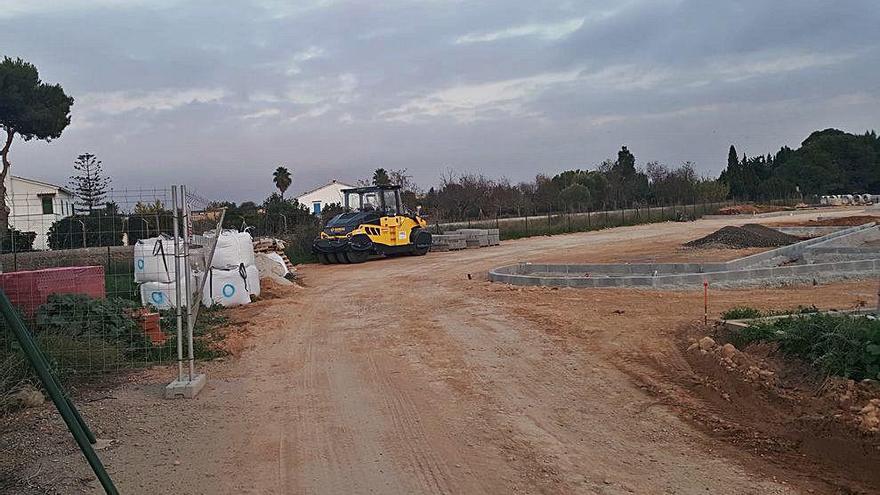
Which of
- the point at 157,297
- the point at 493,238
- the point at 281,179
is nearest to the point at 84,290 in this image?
the point at 157,297

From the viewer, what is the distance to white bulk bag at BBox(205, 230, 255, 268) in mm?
14695

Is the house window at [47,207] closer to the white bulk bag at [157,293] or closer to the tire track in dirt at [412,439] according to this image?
the white bulk bag at [157,293]

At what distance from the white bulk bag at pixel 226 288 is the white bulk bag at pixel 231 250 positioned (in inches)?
5.6

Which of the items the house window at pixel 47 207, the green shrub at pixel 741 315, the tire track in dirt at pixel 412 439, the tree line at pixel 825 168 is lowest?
the tire track in dirt at pixel 412 439

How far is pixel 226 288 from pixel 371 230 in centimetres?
1134

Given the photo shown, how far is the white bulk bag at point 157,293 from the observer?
1329 centimetres

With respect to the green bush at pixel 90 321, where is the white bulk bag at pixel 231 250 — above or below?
above

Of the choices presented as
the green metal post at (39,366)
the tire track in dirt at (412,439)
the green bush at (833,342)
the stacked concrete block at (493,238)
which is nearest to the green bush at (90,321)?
the tire track in dirt at (412,439)

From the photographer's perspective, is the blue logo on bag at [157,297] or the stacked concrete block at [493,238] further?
the stacked concrete block at [493,238]

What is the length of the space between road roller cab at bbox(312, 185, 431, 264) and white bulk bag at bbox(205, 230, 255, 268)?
32.5 ft

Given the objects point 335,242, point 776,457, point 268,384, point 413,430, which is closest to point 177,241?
point 268,384

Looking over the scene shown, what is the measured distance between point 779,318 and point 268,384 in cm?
632

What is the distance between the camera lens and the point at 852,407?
22.0 ft

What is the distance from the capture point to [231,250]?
14.9 metres
